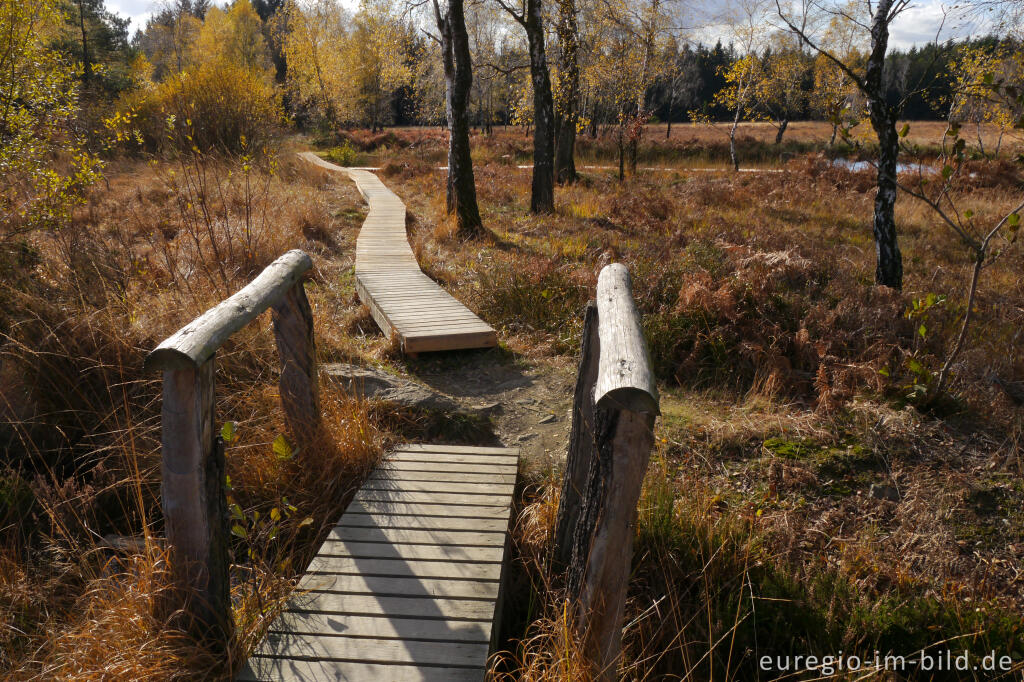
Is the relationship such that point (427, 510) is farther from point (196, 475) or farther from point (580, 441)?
point (196, 475)

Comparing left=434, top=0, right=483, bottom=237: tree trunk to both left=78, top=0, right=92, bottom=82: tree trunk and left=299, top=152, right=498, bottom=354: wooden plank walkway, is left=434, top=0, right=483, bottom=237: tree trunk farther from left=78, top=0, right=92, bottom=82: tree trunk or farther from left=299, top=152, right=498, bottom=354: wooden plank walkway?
left=78, top=0, right=92, bottom=82: tree trunk

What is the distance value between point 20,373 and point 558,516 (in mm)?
3841

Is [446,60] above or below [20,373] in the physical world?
above

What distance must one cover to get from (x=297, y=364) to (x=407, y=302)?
10.2ft

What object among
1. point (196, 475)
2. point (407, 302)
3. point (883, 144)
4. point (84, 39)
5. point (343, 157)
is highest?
point (84, 39)

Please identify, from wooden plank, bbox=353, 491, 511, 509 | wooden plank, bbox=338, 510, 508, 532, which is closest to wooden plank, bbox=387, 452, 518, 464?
wooden plank, bbox=353, 491, 511, 509

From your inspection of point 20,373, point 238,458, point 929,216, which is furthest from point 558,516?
point 929,216

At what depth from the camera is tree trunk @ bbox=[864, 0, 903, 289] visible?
22.7 feet

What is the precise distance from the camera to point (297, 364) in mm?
3576

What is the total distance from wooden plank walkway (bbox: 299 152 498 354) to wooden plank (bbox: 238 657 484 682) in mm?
3508

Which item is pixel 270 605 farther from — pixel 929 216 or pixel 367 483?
pixel 929 216

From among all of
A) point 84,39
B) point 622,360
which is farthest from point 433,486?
point 84,39

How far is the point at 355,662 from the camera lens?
2299mm

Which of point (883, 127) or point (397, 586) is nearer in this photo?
point (397, 586)
